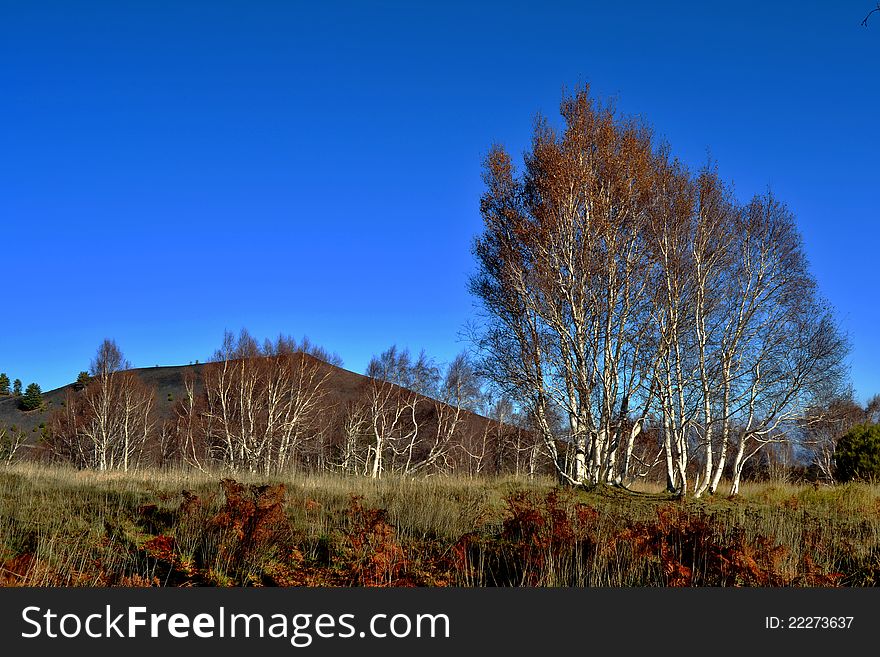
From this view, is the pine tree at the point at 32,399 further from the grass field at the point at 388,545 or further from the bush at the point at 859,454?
the bush at the point at 859,454

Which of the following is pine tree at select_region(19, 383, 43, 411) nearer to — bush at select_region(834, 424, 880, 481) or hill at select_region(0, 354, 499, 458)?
hill at select_region(0, 354, 499, 458)

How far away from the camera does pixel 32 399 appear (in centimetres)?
5075

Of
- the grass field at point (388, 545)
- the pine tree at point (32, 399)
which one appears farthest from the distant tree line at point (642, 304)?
the pine tree at point (32, 399)

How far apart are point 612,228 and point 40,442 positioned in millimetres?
43026

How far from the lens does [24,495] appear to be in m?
9.35

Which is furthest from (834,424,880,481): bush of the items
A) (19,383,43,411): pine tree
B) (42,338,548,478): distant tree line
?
(19,383,43,411): pine tree

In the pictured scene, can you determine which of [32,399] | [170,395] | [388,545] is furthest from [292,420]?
[388,545]

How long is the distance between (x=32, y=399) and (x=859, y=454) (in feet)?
180

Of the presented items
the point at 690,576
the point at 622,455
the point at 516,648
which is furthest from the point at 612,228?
the point at 516,648

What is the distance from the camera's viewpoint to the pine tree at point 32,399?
50656 mm

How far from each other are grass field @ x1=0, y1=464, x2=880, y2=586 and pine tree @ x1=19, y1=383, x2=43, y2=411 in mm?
48490

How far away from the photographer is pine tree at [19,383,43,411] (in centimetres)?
5066

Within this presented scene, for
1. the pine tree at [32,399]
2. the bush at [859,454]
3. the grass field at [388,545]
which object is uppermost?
the pine tree at [32,399]

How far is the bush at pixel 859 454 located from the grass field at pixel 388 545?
1106 cm
